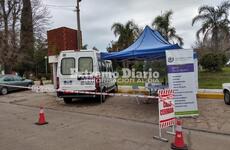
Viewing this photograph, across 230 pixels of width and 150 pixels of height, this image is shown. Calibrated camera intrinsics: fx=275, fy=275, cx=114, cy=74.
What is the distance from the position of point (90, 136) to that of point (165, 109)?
2.04m

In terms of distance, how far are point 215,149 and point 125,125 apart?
3.14 metres

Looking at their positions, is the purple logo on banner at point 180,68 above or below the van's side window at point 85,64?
below

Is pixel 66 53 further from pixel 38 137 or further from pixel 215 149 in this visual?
pixel 215 149

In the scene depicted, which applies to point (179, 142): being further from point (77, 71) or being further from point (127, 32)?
point (127, 32)

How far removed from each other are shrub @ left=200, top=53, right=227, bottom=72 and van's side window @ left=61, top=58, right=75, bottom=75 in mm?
14942

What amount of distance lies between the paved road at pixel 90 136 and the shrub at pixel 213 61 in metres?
16.6

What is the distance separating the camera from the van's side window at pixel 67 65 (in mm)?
12648

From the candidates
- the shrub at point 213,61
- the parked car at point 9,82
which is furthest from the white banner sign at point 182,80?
Result: the shrub at point 213,61

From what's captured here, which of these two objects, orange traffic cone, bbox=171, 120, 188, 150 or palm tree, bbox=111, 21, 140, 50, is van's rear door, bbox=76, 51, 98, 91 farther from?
palm tree, bbox=111, 21, 140, 50

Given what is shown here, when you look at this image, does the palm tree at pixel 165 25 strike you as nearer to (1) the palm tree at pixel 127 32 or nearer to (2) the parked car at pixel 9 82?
(1) the palm tree at pixel 127 32

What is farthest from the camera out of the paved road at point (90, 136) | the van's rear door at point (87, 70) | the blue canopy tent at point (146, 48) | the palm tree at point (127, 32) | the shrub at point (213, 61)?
the palm tree at point (127, 32)

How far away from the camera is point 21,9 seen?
30.4 meters

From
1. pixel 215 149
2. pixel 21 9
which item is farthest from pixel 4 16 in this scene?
pixel 215 149

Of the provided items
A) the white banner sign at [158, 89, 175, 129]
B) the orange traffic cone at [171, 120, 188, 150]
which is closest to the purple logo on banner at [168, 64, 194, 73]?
the white banner sign at [158, 89, 175, 129]
